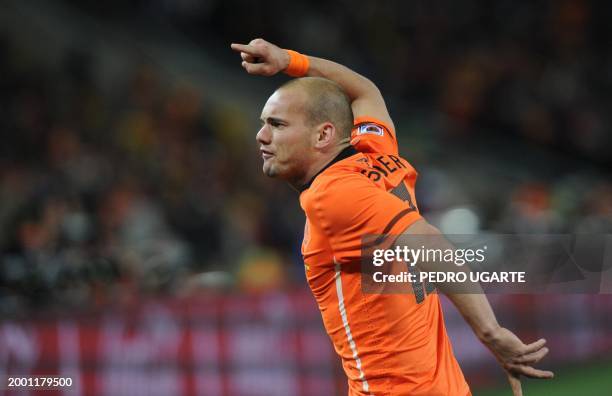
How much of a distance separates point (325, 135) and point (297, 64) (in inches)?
22.3

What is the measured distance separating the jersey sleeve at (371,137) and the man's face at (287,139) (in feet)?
1.11

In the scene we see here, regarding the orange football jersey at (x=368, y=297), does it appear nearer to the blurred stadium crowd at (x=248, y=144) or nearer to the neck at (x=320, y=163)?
the neck at (x=320, y=163)

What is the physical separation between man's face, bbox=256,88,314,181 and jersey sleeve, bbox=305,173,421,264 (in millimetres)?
308

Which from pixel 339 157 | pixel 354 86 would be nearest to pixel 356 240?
pixel 339 157

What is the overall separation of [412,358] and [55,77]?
30.5 feet

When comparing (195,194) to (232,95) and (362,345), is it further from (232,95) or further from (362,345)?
(362,345)

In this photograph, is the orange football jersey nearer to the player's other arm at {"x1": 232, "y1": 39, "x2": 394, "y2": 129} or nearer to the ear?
the ear

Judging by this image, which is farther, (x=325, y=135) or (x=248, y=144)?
(x=248, y=144)

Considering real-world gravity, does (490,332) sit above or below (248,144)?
below

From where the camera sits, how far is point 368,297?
368cm

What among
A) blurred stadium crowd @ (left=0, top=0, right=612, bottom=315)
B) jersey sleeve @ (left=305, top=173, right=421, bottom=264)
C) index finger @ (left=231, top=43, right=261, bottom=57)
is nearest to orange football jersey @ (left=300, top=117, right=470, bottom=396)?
jersey sleeve @ (left=305, top=173, right=421, bottom=264)

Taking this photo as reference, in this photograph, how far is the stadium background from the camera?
26.5ft

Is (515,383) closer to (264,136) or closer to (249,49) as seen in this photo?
(264,136)

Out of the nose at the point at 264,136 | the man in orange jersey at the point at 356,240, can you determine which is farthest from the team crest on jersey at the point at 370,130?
the nose at the point at 264,136
